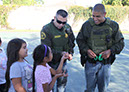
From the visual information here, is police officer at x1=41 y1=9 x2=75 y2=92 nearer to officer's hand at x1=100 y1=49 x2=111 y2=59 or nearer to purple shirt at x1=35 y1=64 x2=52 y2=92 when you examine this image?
officer's hand at x1=100 y1=49 x2=111 y2=59

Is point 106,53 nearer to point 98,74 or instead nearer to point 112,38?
point 112,38

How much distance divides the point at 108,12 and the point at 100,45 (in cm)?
2234

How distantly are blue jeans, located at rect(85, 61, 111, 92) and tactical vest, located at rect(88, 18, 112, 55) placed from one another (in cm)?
27

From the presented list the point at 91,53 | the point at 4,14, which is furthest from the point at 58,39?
the point at 4,14

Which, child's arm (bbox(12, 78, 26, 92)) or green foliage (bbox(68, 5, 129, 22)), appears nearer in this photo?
child's arm (bbox(12, 78, 26, 92))

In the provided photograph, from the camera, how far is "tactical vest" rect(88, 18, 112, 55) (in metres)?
3.21

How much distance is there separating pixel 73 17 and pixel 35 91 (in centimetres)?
2225

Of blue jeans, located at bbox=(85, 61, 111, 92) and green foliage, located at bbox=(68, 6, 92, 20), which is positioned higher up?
green foliage, located at bbox=(68, 6, 92, 20)

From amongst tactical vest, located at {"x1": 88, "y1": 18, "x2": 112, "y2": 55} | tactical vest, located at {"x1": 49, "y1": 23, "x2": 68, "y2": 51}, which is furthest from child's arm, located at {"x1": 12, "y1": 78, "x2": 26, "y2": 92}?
tactical vest, located at {"x1": 88, "y1": 18, "x2": 112, "y2": 55}

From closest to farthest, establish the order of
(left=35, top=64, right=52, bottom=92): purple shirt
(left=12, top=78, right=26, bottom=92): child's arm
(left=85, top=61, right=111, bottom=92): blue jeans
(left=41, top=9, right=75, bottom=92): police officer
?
(left=12, top=78, right=26, bottom=92): child's arm
(left=35, top=64, right=52, bottom=92): purple shirt
(left=41, top=9, right=75, bottom=92): police officer
(left=85, top=61, right=111, bottom=92): blue jeans

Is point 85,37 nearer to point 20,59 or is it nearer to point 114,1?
point 20,59

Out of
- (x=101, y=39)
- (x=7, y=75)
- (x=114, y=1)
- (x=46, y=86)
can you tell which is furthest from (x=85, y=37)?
(x=114, y=1)

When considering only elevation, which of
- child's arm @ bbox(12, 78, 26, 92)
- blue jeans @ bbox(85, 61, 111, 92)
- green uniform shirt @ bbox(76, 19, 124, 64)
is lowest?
blue jeans @ bbox(85, 61, 111, 92)

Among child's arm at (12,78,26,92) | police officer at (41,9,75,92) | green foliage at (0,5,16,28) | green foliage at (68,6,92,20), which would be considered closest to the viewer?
child's arm at (12,78,26,92)
